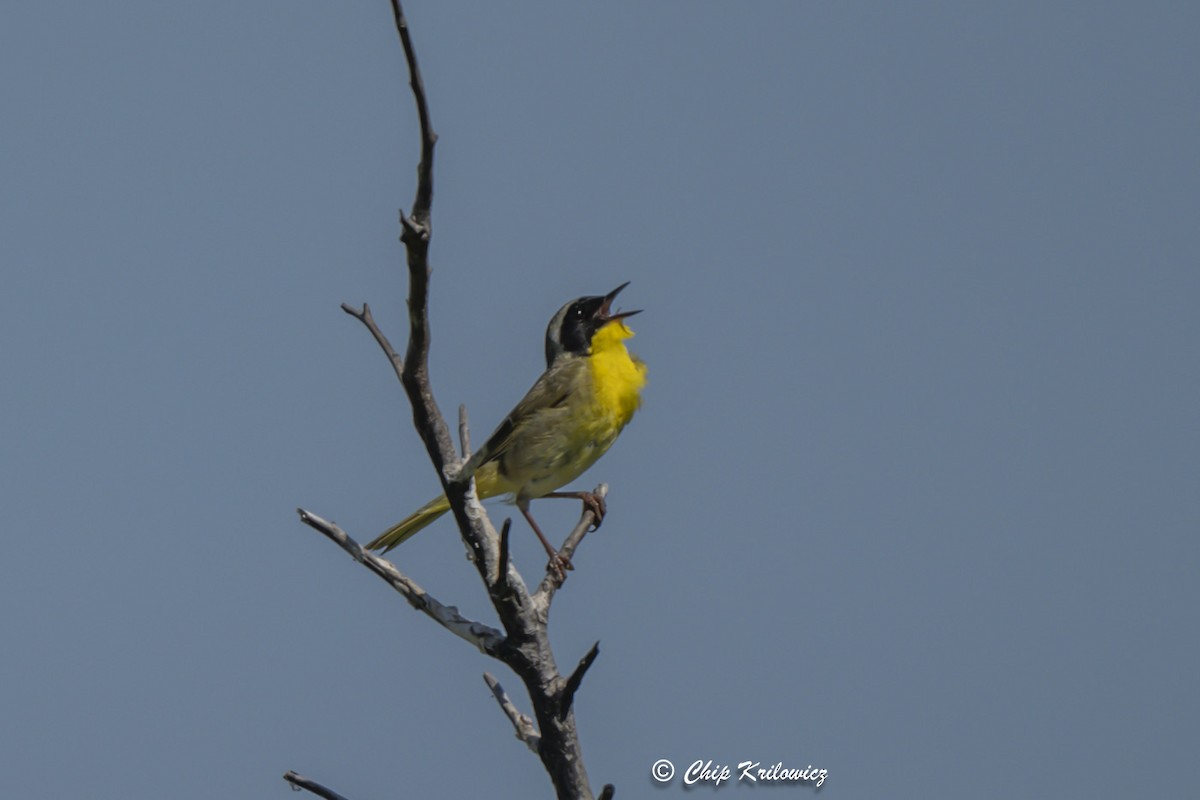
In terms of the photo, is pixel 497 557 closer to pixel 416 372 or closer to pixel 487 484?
pixel 416 372

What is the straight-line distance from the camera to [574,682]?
17.3ft

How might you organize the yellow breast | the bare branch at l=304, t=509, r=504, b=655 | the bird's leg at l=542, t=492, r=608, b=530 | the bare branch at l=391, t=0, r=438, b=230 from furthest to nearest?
1. the yellow breast
2. the bird's leg at l=542, t=492, r=608, b=530
3. the bare branch at l=304, t=509, r=504, b=655
4. the bare branch at l=391, t=0, r=438, b=230

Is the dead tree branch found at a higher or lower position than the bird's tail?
lower

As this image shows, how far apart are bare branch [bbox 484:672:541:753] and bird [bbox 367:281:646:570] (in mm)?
1891

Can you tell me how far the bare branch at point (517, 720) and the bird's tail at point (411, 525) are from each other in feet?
6.69

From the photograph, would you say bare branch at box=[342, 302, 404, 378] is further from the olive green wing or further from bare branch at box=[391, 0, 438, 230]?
the olive green wing

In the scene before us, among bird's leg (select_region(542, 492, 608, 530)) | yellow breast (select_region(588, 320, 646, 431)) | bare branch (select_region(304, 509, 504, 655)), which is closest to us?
bare branch (select_region(304, 509, 504, 655))

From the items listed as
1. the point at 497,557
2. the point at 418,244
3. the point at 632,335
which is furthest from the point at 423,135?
the point at 632,335

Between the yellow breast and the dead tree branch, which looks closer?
the dead tree branch

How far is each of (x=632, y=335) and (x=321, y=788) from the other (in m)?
4.74

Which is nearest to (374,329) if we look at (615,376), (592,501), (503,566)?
(503,566)

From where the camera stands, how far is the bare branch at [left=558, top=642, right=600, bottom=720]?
503 cm

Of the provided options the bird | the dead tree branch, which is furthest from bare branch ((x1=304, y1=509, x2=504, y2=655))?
the bird

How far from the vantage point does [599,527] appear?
8359 mm
